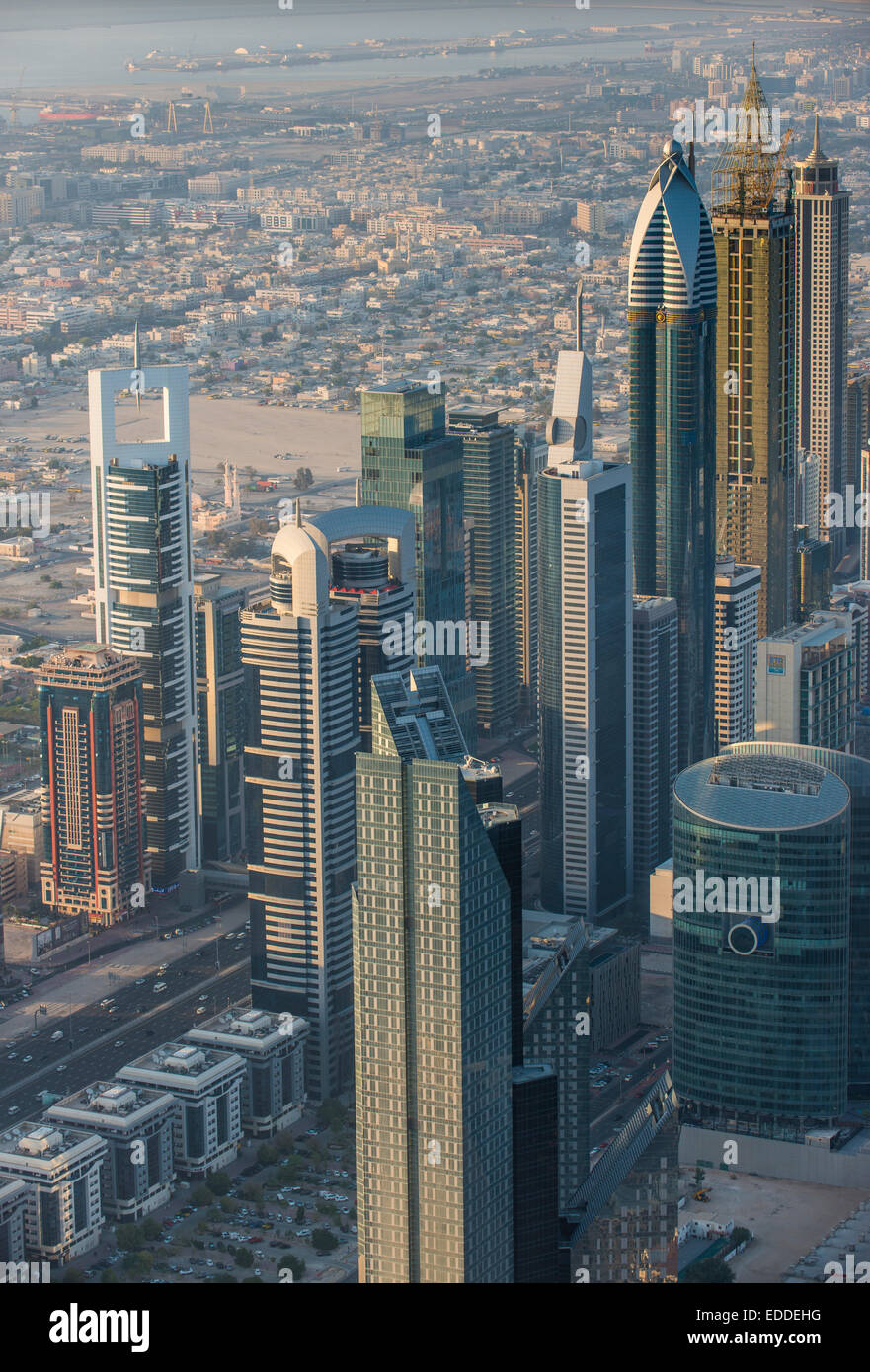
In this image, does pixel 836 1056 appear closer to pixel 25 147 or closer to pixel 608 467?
pixel 608 467

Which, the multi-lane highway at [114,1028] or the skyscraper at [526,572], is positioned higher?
the skyscraper at [526,572]

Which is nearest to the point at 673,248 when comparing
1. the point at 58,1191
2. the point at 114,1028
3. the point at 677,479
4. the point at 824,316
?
the point at 677,479

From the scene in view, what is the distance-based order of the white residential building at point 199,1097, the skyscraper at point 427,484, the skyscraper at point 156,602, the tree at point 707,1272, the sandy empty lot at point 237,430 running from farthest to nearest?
the sandy empty lot at point 237,430 → the skyscraper at point 427,484 → the skyscraper at point 156,602 → the white residential building at point 199,1097 → the tree at point 707,1272

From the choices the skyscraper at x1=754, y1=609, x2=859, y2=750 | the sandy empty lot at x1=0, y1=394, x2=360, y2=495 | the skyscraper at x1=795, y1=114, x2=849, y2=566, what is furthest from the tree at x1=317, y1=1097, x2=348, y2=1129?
the sandy empty lot at x1=0, y1=394, x2=360, y2=495

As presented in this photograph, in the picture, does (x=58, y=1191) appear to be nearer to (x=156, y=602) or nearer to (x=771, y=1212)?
(x=771, y=1212)

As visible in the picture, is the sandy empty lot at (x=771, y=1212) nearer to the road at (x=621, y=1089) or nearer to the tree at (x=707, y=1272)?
the tree at (x=707, y=1272)

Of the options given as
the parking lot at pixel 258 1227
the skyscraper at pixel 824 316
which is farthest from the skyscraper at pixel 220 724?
the skyscraper at pixel 824 316
